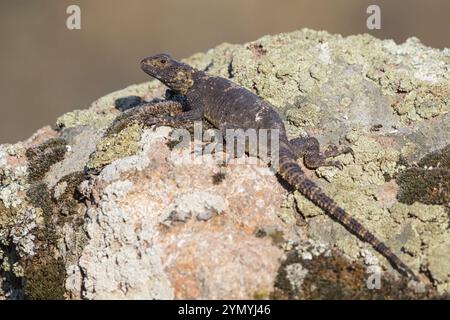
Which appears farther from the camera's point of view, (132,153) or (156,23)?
(156,23)

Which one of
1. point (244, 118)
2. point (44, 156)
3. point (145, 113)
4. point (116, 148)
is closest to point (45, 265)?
point (116, 148)

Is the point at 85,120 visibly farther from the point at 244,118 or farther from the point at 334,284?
the point at 334,284

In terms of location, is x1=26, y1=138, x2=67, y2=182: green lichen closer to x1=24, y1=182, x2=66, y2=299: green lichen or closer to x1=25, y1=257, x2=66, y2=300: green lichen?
x1=24, y1=182, x2=66, y2=299: green lichen

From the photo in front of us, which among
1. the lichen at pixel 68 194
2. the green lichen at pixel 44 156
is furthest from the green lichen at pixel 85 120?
the lichen at pixel 68 194

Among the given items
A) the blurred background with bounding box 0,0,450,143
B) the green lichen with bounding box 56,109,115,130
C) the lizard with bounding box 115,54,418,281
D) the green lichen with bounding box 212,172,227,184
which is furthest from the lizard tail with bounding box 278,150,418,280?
the blurred background with bounding box 0,0,450,143

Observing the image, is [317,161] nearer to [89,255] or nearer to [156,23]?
[89,255]

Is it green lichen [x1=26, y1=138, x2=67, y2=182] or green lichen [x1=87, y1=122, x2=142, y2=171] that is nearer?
green lichen [x1=87, y1=122, x2=142, y2=171]

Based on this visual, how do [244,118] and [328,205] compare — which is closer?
[328,205]
